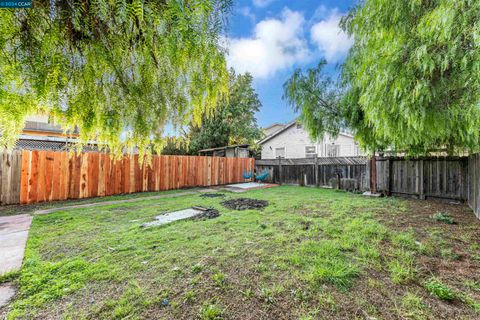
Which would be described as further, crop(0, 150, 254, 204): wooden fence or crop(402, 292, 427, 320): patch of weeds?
crop(0, 150, 254, 204): wooden fence

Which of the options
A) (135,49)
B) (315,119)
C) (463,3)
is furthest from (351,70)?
(135,49)

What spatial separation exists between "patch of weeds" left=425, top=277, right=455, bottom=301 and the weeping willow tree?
255 cm

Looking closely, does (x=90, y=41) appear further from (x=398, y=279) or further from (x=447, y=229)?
(x=447, y=229)

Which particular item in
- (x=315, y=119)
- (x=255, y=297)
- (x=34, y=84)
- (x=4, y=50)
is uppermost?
(x=315, y=119)

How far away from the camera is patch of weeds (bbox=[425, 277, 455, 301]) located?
1764mm

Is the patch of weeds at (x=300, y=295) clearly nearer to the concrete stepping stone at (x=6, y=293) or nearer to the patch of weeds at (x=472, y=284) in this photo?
the patch of weeds at (x=472, y=284)

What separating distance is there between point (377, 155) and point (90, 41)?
8.58 meters

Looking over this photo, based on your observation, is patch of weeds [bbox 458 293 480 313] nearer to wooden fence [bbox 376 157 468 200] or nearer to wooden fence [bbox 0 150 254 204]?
wooden fence [bbox 0 150 254 204]

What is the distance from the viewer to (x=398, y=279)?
2.00 metres

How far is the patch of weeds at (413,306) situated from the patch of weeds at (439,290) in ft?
0.61

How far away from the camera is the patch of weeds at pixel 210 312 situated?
4.89 ft

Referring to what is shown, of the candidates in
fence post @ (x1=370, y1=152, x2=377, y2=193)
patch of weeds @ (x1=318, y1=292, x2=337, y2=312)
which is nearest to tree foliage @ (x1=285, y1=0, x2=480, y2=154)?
patch of weeds @ (x1=318, y1=292, x2=337, y2=312)

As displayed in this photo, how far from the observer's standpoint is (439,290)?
5.94 feet

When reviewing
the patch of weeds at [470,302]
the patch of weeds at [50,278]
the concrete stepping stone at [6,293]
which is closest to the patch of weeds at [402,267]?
the patch of weeds at [470,302]
